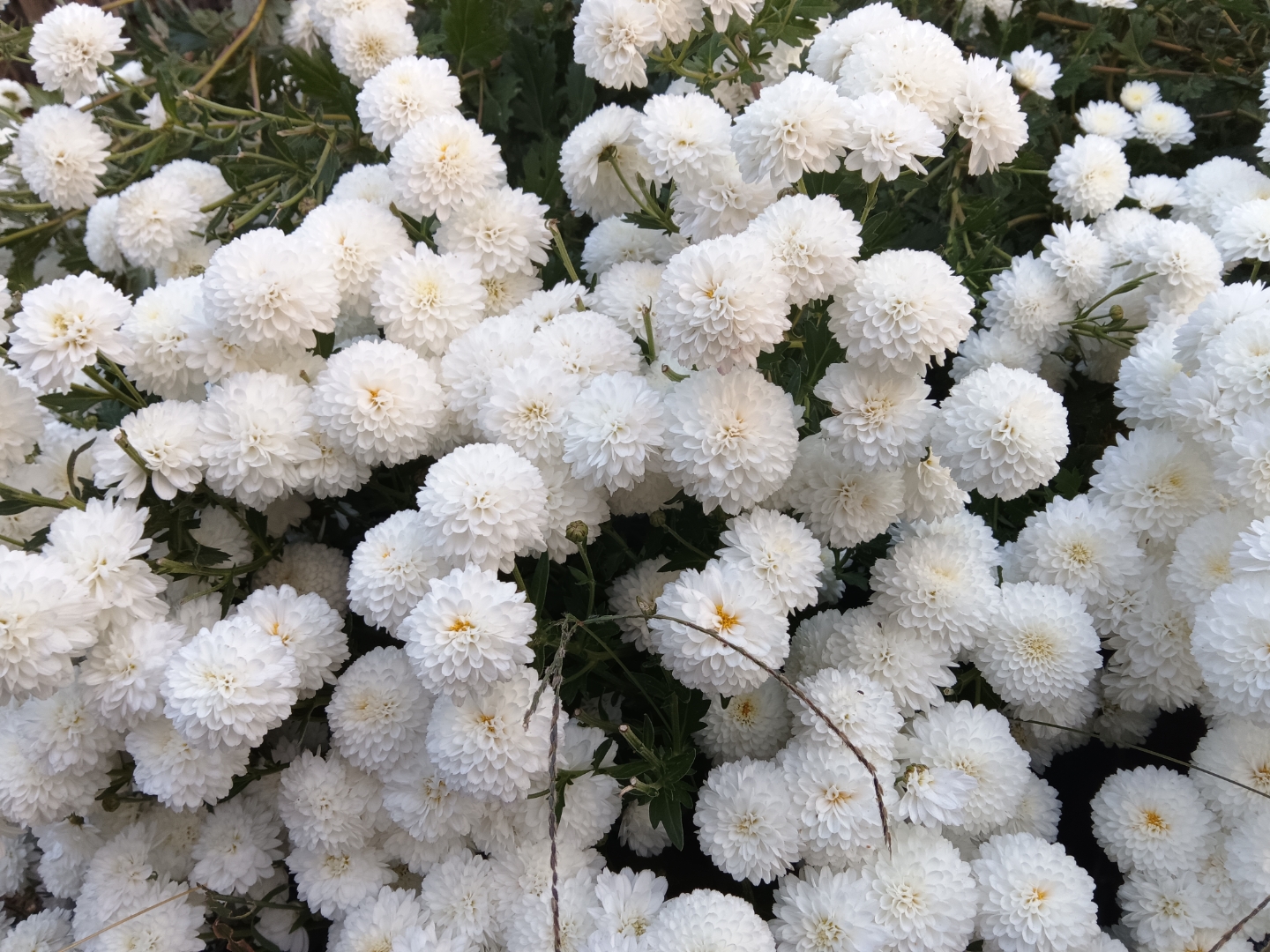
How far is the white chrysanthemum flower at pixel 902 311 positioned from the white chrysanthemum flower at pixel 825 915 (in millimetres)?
564

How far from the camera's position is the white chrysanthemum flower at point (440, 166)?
1.23m

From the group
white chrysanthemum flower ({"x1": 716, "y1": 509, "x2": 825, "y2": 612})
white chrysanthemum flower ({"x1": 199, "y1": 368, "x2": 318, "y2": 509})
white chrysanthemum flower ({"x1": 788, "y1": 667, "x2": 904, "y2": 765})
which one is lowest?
white chrysanthemum flower ({"x1": 788, "y1": 667, "x2": 904, "y2": 765})

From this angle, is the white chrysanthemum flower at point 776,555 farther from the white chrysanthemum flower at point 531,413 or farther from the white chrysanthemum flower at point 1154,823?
the white chrysanthemum flower at point 1154,823

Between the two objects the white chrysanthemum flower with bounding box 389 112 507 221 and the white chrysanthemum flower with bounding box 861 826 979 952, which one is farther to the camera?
the white chrysanthemum flower with bounding box 389 112 507 221

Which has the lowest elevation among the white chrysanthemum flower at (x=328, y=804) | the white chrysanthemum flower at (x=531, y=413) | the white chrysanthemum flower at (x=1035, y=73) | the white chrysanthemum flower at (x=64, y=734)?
the white chrysanthemum flower at (x=328, y=804)

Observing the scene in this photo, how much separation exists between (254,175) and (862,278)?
4.12ft

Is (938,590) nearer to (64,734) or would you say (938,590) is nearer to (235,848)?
(235,848)

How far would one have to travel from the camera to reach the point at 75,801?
115 centimetres

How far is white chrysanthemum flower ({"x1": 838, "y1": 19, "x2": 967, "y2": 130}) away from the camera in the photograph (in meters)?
1.05

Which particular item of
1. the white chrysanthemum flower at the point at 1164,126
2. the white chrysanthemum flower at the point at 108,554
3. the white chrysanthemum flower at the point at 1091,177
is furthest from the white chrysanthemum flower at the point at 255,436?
the white chrysanthemum flower at the point at 1164,126

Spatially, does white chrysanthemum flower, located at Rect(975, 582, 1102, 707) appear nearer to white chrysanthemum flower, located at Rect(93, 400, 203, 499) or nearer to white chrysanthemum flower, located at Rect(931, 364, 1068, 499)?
white chrysanthemum flower, located at Rect(931, 364, 1068, 499)

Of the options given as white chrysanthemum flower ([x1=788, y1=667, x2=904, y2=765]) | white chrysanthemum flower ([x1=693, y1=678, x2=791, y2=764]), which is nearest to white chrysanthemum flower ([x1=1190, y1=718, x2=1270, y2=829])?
white chrysanthemum flower ([x1=788, y1=667, x2=904, y2=765])

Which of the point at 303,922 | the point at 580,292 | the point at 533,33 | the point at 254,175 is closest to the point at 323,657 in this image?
the point at 303,922

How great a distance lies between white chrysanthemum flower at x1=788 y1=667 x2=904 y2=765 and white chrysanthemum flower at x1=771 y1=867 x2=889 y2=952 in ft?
0.46
